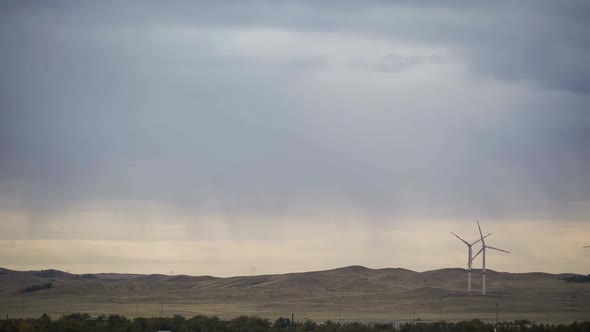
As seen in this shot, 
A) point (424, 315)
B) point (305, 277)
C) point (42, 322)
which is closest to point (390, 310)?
point (424, 315)

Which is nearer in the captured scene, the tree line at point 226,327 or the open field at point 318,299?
the tree line at point 226,327

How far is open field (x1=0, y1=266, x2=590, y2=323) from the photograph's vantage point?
4587 inches

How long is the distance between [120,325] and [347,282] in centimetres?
11642

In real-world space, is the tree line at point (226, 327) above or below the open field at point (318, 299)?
below

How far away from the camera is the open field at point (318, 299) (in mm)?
116500

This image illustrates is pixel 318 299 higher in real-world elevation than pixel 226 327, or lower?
higher

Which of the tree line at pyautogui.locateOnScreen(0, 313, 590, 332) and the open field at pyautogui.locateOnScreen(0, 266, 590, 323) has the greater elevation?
the open field at pyautogui.locateOnScreen(0, 266, 590, 323)

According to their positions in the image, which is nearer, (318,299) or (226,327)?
(226,327)

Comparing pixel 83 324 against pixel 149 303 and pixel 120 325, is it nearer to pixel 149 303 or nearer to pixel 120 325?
pixel 120 325

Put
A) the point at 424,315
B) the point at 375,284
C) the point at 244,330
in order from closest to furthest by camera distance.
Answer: the point at 244,330 → the point at 424,315 → the point at 375,284

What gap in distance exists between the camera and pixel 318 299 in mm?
151500

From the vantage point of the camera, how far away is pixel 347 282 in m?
190

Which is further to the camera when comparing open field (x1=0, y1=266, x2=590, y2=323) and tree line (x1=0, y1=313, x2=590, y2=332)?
open field (x1=0, y1=266, x2=590, y2=323)

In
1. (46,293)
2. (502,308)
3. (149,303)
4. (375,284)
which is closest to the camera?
(502,308)
